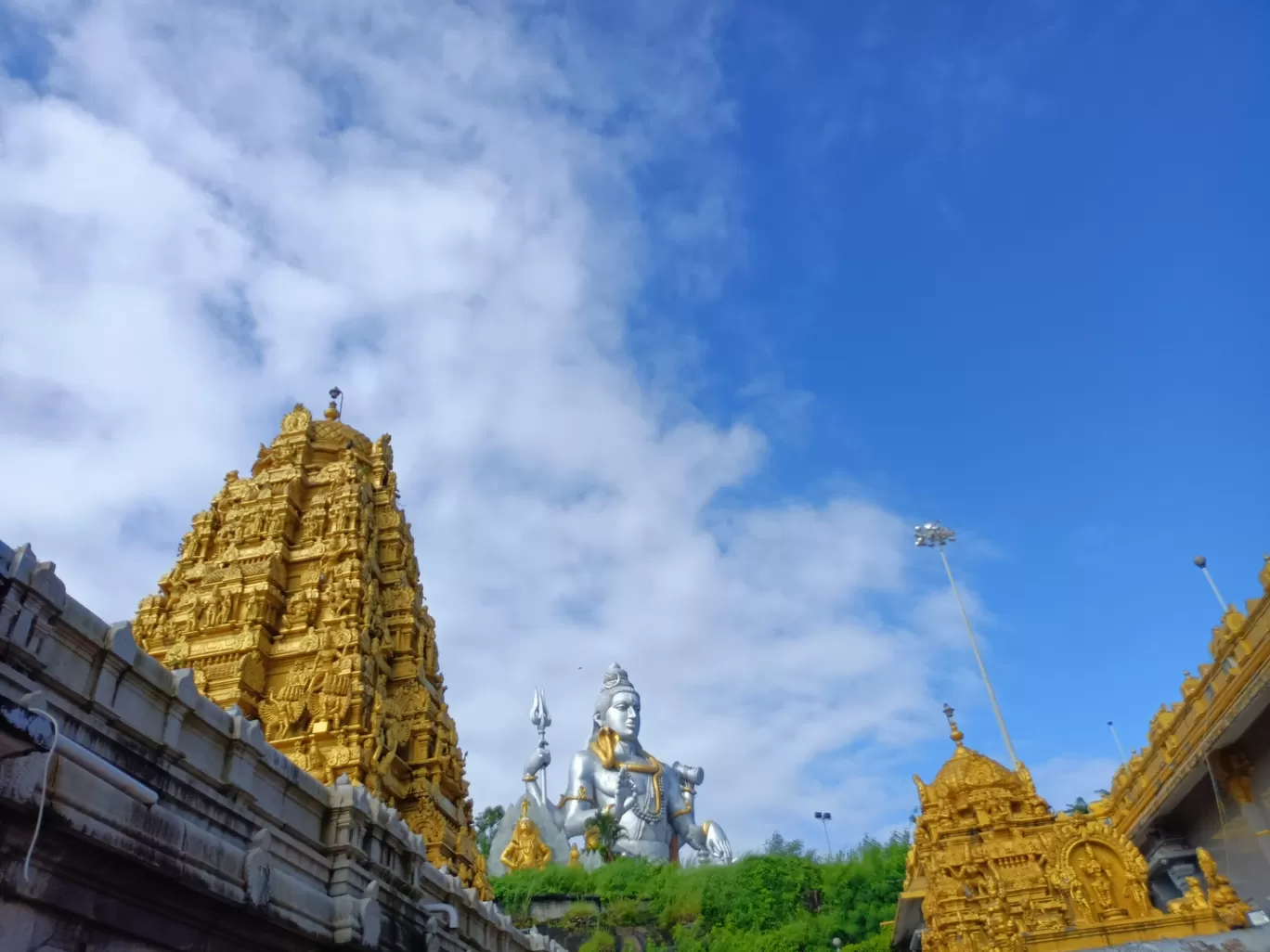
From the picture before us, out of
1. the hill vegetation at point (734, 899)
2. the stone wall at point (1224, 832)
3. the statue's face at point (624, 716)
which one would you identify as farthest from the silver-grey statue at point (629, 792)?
the stone wall at point (1224, 832)

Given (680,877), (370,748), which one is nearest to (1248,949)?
(370,748)

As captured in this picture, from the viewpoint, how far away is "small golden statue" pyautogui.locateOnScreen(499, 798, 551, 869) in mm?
42125

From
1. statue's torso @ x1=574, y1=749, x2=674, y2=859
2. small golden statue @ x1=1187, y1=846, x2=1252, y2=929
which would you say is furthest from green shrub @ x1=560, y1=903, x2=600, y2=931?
small golden statue @ x1=1187, y1=846, x2=1252, y2=929

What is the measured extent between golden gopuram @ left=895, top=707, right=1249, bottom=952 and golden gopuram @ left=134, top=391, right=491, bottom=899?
1050 cm

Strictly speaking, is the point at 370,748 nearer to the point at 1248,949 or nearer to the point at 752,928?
the point at 1248,949

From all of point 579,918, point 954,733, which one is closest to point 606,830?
point 579,918

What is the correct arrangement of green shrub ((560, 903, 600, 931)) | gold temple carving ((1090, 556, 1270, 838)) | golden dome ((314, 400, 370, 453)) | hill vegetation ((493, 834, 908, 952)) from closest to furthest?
gold temple carving ((1090, 556, 1270, 838)), golden dome ((314, 400, 370, 453)), hill vegetation ((493, 834, 908, 952)), green shrub ((560, 903, 600, 931))

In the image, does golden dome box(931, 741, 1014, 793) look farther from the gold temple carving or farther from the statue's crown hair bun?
the statue's crown hair bun

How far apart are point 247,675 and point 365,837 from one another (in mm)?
10093

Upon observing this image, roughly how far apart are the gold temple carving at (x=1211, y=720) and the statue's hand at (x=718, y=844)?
29.0 meters

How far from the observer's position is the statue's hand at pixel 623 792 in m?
45.7

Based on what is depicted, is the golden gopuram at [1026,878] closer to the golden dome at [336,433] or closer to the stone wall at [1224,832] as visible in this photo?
the stone wall at [1224,832]

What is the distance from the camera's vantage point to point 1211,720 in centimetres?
1491

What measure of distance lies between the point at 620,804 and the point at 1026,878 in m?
31.2
